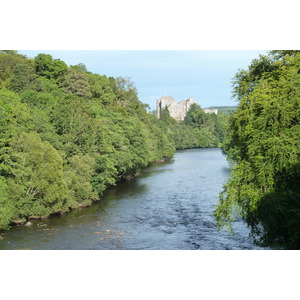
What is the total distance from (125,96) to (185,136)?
140ft

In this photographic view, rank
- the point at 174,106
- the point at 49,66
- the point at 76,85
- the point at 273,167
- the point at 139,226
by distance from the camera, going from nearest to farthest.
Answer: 1. the point at 273,167
2. the point at 139,226
3. the point at 76,85
4. the point at 49,66
5. the point at 174,106

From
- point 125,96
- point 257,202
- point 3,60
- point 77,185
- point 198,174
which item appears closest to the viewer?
point 257,202

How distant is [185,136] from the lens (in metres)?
122

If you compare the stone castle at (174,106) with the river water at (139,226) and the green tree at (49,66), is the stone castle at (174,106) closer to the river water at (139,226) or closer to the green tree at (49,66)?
the green tree at (49,66)

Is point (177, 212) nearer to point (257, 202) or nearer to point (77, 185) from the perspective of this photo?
point (77, 185)

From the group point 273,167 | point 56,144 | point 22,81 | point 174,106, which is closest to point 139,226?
point 273,167

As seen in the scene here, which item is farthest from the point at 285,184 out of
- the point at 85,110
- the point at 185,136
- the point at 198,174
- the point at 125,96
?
the point at 185,136

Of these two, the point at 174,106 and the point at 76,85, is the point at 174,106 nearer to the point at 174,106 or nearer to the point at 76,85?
the point at 174,106

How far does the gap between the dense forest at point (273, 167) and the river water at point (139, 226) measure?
3.62m

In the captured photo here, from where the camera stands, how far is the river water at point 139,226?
2392 cm

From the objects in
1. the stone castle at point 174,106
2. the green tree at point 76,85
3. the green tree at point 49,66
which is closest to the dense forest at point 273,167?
the green tree at point 76,85

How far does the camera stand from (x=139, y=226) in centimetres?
2880

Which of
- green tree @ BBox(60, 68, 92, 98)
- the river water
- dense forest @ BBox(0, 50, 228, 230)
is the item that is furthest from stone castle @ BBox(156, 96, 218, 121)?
the river water

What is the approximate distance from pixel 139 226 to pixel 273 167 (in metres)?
12.4
